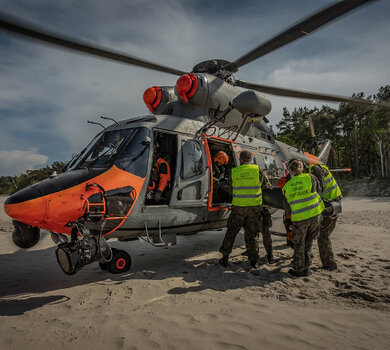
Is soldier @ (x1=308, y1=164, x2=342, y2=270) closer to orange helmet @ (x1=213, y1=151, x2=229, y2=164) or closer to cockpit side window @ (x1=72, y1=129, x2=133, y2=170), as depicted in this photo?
orange helmet @ (x1=213, y1=151, x2=229, y2=164)

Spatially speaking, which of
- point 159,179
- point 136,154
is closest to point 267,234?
point 159,179

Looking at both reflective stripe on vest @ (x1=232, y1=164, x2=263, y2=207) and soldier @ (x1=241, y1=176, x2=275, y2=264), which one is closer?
reflective stripe on vest @ (x1=232, y1=164, x2=263, y2=207)

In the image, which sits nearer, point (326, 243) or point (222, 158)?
point (326, 243)

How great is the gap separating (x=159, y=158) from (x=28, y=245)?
7.97ft

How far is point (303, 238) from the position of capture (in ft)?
14.4

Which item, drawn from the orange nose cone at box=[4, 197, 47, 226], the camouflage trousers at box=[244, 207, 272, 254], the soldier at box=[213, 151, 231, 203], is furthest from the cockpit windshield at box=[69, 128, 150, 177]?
the camouflage trousers at box=[244, 207, 272, 254]

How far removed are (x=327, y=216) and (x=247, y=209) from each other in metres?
1.34

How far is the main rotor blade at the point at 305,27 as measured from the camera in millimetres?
3686

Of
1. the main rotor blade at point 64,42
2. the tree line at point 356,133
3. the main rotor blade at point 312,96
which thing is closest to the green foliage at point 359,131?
the tree line at point 356,133

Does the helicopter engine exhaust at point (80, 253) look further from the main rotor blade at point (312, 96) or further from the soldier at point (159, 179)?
the main rotor blade at point (312, 96)

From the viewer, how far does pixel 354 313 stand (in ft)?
9.33

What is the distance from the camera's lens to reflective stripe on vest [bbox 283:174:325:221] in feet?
14.2

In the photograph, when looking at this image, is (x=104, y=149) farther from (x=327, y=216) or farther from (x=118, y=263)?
(x=327, y=216)

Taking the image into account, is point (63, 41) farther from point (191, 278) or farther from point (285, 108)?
point (285, 108)
